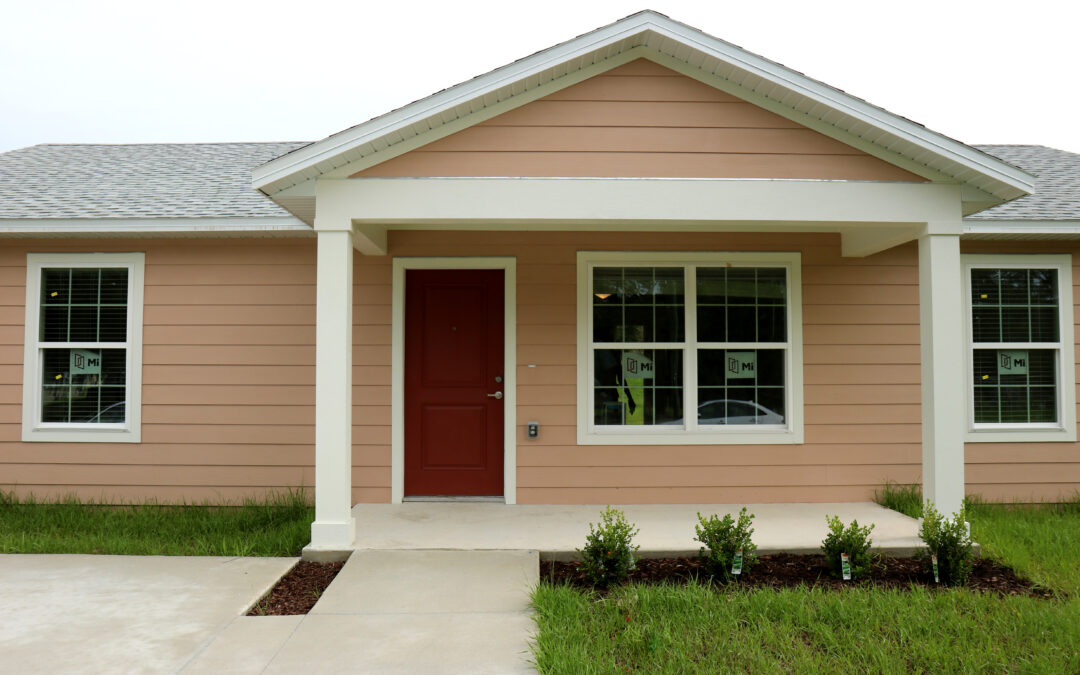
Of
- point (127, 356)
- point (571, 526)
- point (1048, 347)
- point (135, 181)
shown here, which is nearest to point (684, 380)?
point (571, 526)

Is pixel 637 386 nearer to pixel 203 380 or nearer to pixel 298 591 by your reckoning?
pixel 298 591

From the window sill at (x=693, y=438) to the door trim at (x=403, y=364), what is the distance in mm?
677

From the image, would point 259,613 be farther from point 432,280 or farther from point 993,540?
point 993,540

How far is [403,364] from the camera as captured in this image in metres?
6.62

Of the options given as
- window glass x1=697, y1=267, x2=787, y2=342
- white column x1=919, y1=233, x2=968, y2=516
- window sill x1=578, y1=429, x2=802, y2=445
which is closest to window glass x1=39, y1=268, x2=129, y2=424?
window sill x1=578, y1=429, x2=802, y2=445

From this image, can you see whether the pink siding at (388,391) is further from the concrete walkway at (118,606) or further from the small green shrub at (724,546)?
the small green shrub at (724,546)

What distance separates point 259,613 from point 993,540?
4995 mm

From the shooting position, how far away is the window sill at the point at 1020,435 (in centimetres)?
675

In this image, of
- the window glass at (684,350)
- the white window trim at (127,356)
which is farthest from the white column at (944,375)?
the white window trim at (127,356)

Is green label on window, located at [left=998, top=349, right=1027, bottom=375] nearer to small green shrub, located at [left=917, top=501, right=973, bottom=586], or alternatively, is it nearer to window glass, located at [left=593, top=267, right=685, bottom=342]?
small green shrub, located at [left=917, top=501, right=973, bottom=586]

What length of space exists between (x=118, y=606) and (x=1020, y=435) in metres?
7.44

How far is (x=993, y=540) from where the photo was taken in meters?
5.20

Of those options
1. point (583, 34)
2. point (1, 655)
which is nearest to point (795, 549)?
point (583, 34)

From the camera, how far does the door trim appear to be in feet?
21.4
